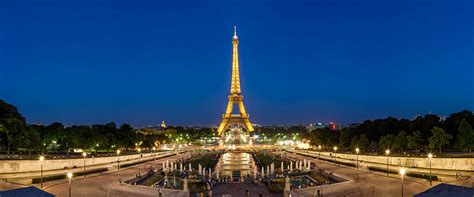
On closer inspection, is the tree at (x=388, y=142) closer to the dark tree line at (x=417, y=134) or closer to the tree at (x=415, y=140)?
the dark tree line at (x=417, y=134)

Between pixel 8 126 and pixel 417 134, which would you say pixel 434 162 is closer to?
pixel 417 134

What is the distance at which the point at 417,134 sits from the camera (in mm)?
48750

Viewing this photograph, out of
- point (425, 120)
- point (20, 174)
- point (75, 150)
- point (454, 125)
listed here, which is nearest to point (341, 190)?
point (20, 174)

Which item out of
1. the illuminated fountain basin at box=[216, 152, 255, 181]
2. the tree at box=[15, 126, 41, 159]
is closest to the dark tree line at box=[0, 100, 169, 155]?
the tree at box=[15, 126, 41, 159]

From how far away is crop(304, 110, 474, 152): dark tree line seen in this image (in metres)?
44.7

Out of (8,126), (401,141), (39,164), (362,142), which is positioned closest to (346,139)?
(362,142)

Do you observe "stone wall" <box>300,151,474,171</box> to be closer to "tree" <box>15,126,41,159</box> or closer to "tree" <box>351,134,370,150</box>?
"tree" <box>351,134,370,150</box>

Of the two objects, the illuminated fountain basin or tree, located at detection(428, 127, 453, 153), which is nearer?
the illuminated fountain basin

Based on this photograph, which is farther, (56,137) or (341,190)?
(56,137)

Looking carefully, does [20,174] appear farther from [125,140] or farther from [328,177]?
[125,140]

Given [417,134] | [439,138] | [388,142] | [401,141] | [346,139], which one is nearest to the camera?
[439,138]

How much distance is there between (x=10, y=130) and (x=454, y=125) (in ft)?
140

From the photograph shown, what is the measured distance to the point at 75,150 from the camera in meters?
63.6

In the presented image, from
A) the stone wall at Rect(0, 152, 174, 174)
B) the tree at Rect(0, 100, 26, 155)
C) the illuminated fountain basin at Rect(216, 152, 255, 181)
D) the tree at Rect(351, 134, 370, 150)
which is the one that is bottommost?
the illuminated fountain basin at Rect(216, 152, 255, 181)
